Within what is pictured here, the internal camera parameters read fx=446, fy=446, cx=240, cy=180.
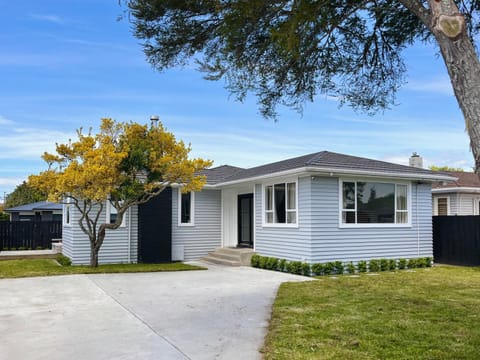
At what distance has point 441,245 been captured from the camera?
14.3 meters

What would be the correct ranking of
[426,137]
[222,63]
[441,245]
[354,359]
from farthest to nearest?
[426,137]
[441,245]
[222,63]
[354,359]

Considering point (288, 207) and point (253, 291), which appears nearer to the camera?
point (253, 291)

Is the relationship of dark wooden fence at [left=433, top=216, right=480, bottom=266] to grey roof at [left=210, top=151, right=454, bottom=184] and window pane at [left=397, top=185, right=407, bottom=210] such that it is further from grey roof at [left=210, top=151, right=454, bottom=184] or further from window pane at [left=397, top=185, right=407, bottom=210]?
window pane at [left=397, top=185, right=407, bottom=210]

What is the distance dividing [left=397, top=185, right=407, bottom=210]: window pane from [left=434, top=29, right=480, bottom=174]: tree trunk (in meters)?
9.70

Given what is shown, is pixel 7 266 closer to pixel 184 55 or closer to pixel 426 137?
pixel 184 55

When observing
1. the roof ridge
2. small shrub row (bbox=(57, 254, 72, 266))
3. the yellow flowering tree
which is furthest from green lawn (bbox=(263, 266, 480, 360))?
small shrub row (bbox=(57, 254, 72, 266))

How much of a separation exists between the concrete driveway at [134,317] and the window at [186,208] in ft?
14.6

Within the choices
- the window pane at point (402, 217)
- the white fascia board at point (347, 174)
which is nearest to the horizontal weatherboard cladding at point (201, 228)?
the white fascia board at point (347, 174)

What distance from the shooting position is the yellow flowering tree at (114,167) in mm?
11227

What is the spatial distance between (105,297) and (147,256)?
5.89 meters

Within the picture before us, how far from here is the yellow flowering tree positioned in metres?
11.2

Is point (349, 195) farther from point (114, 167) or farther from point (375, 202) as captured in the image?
point (114, 167)

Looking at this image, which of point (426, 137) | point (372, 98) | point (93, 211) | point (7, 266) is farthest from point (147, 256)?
point (426, 137)

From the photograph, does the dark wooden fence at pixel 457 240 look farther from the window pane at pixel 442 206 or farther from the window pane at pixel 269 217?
the window pane at pixel 269 217
